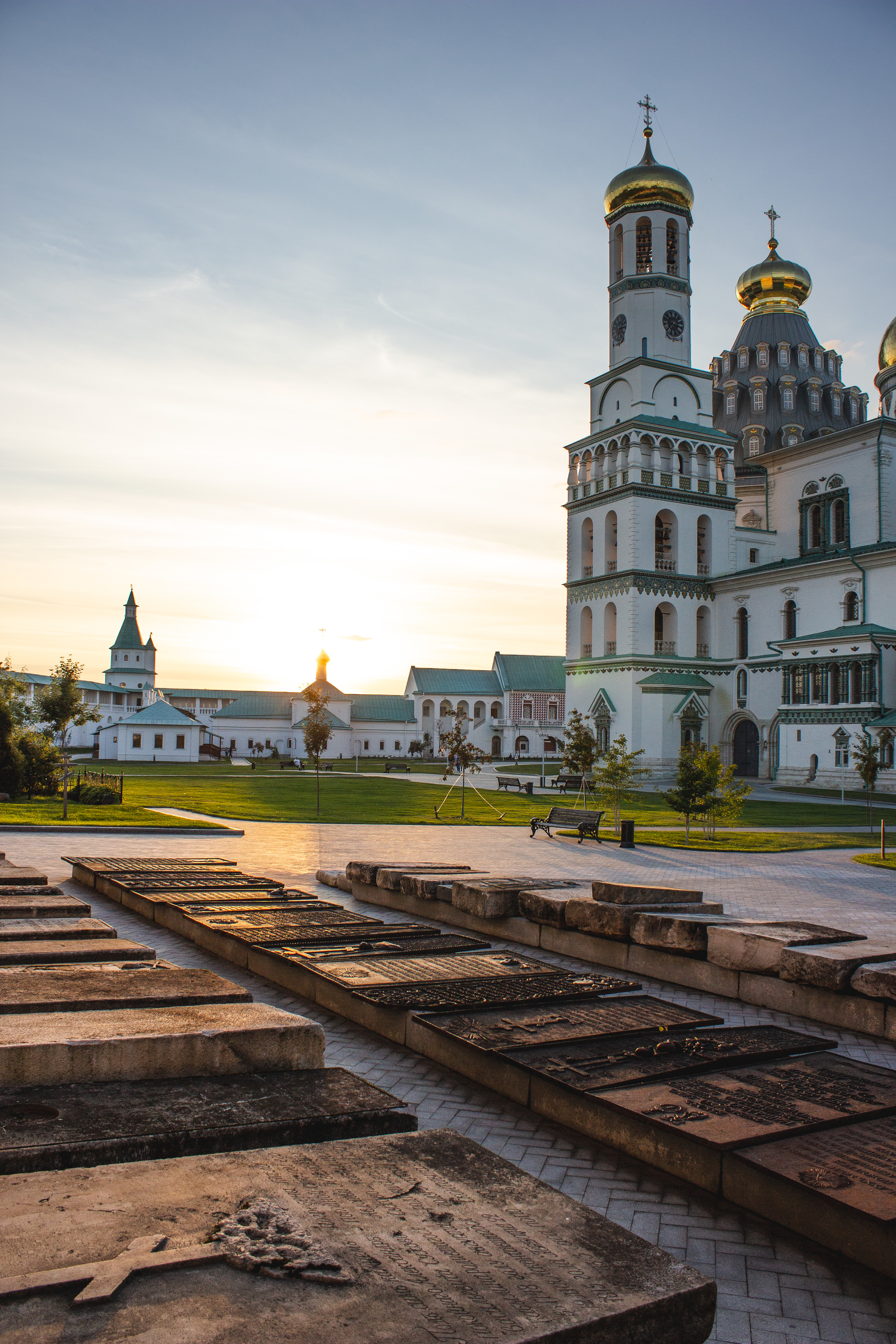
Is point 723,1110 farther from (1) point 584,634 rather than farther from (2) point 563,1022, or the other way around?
(1) point 584,634

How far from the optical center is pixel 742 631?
5281 centimetres

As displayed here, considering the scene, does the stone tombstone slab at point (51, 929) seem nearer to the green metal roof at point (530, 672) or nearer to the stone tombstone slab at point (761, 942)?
the stone tombstone slab at point (761, 942)

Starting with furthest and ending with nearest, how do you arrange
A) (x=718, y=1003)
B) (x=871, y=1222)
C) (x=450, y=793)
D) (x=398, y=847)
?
(x=450, y=793) → (x=398, y=847) → (x=718, y=1003) → (x=871, y=1222)

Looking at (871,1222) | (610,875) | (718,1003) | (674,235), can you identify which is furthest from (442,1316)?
(674,235)

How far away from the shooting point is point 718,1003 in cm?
835

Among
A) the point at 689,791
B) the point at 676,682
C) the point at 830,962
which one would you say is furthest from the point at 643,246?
the point at 830,962

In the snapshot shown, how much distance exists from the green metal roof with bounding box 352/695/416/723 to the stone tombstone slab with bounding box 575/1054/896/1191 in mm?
92201

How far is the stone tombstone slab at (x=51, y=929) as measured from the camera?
767 centimetres

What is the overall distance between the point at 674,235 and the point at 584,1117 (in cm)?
5678

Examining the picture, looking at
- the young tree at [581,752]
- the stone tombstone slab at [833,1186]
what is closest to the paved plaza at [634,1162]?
the stone tombstone slab at [833,1186]

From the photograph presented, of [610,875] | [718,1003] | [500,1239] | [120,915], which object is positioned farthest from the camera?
[610,875]

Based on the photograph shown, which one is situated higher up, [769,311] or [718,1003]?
[769,311]

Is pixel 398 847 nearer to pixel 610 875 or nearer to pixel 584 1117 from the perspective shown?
pixel 610 875

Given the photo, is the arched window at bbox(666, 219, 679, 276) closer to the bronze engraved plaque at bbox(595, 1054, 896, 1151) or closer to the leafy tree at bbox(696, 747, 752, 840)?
the leafy tree at bbox(696, 747, 752, 840)
